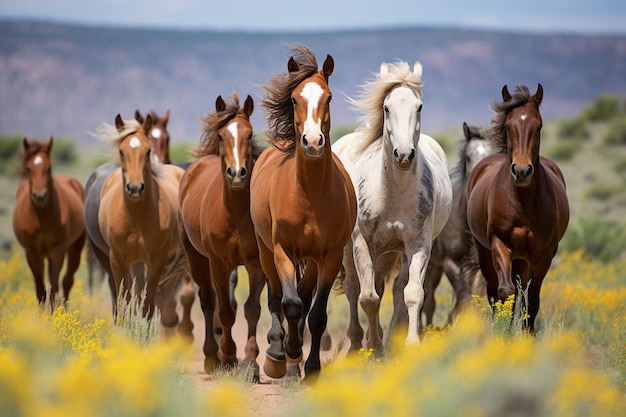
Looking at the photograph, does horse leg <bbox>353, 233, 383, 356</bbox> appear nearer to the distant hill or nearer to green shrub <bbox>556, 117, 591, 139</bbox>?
green shrub <bbox>556, 117, 591, 139</bbox>

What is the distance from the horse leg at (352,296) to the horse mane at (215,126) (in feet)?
4.46

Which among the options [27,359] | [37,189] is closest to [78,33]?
[37,189]

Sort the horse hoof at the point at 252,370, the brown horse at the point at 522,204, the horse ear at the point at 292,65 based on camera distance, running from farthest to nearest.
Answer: the brown horse at the point at 522,204, the horse hoof at the point at 252,370, the horse ear at the point at 292,65

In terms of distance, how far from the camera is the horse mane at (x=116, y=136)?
10.2 metres

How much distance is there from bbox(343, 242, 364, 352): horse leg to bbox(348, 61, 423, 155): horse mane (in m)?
1.03

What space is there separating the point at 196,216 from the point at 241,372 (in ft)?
5.55

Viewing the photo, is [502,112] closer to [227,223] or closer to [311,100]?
[311,100]

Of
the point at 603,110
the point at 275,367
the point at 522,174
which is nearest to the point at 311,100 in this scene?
the point at 275,367

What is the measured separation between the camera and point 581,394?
443 centimetres

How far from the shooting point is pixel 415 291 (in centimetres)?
796

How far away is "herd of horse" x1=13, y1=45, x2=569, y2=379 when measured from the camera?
751cm

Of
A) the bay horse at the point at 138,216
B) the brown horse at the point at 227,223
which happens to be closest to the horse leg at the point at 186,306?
the bay horse at the point at 138,216

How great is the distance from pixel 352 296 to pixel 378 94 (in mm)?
1881

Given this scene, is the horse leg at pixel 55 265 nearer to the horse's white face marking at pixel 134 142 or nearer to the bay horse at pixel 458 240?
the horse's white face marking at pixel 134 142
